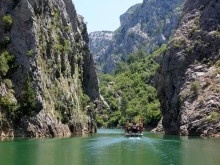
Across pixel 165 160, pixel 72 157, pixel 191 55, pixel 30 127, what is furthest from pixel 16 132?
pixel 191 55

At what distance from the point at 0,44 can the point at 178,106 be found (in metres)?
52.6

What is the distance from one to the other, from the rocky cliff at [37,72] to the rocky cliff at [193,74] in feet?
93.7

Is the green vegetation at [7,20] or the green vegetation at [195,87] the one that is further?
the green vegetation at [195,87]

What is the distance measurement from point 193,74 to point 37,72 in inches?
1748

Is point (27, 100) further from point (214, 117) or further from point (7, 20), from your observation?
point (214, 117)

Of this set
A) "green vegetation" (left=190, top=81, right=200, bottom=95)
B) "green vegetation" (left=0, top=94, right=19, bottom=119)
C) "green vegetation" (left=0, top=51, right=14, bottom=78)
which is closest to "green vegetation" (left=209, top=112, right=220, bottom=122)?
"green vegetation" (left=190, top=81, right=200, bottom=95)

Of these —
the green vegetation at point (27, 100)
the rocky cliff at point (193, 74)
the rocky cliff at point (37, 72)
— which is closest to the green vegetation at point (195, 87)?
the rocky cliff at point (193, 74)

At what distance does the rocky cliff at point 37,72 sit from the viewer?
7569cm

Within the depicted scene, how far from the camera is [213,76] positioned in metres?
97.6

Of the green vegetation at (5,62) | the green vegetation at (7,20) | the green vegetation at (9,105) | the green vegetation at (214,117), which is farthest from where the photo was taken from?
the green vegetation at (214,117)

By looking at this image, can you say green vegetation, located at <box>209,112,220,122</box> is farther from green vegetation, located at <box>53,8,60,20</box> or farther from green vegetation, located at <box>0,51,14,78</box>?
green vegetation, located at <box>53,8,60,20</box>

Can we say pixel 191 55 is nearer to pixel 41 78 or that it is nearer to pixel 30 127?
pixel 41 78

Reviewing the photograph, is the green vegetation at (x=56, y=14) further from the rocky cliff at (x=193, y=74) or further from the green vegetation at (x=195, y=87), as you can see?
the green vegetation at (x=195, y=87)

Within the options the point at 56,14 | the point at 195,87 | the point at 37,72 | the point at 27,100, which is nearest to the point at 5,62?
the point at 27,100
